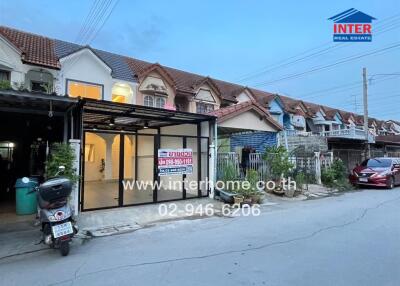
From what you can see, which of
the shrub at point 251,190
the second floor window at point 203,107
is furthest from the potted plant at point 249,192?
the second floor window at point 203,107

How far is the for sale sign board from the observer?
1074cm

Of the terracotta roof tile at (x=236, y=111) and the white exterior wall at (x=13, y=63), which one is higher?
the white exterior wall at (x=13, y=63)

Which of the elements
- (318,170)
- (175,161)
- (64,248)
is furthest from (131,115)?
(318,170)

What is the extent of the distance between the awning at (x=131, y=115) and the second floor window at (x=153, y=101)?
92.8 inches

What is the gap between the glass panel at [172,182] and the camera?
11.6 m

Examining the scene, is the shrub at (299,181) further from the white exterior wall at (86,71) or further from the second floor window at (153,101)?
the white exterior wall at (86,71)

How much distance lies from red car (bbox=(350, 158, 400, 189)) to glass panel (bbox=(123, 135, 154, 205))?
11438 mm

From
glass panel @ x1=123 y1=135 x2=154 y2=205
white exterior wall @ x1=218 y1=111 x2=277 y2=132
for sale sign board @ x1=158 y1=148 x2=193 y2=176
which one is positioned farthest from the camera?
white exterior wall @ x1=218 y1=111 x2=277 y2=132

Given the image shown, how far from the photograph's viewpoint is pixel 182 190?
11766 millimetres

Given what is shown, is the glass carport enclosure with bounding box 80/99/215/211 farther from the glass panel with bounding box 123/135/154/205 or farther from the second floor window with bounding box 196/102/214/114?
the second floor window with bounding box 196/102/214/114

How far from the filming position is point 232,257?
A: 5.10 meters

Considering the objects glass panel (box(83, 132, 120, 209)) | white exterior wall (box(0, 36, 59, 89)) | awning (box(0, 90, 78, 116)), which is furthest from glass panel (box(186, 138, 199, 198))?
white exterior wall (box(0, 36, 59, 89))

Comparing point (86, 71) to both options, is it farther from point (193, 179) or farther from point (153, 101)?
point (193, 179)

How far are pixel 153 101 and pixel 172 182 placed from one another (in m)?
5.89
